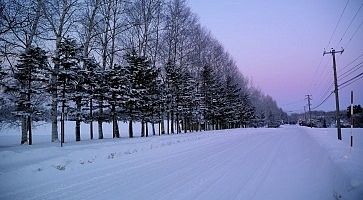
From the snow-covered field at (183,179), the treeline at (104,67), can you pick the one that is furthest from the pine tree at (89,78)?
the snow-covered field at (183,179)

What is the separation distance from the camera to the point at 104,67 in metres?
28.8

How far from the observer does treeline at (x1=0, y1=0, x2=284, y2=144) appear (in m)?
21.5

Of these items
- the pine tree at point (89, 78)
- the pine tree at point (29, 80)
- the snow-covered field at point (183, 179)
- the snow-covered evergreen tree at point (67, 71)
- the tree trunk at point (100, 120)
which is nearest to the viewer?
the snow-covered field at point (183, 179)

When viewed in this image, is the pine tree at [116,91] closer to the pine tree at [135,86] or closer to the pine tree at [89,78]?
the pine tree at [135,86]

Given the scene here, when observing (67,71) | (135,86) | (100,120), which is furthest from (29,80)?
(135,86)

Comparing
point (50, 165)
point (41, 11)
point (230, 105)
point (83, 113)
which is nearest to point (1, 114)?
point (83, 113)

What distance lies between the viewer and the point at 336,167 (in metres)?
9.94

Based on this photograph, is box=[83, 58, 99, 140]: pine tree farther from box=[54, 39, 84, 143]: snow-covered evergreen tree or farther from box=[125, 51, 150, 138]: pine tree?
box=[125, 51, 150, 138]: pine tree

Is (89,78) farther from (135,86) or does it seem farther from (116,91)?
(135,86)

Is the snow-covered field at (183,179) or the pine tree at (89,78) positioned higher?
the pine tree at (89,78)

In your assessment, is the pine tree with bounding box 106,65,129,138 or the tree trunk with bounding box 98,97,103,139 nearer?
the tree trunk with bounding box 98,97,103,139

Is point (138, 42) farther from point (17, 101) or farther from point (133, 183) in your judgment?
point (133, 183)

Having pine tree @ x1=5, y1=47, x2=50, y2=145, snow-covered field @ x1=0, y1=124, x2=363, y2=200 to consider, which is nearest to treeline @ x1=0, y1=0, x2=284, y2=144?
pine tree @ x1=5, y1=47, x2=50, y2=145

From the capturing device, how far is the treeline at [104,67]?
21516 mm
